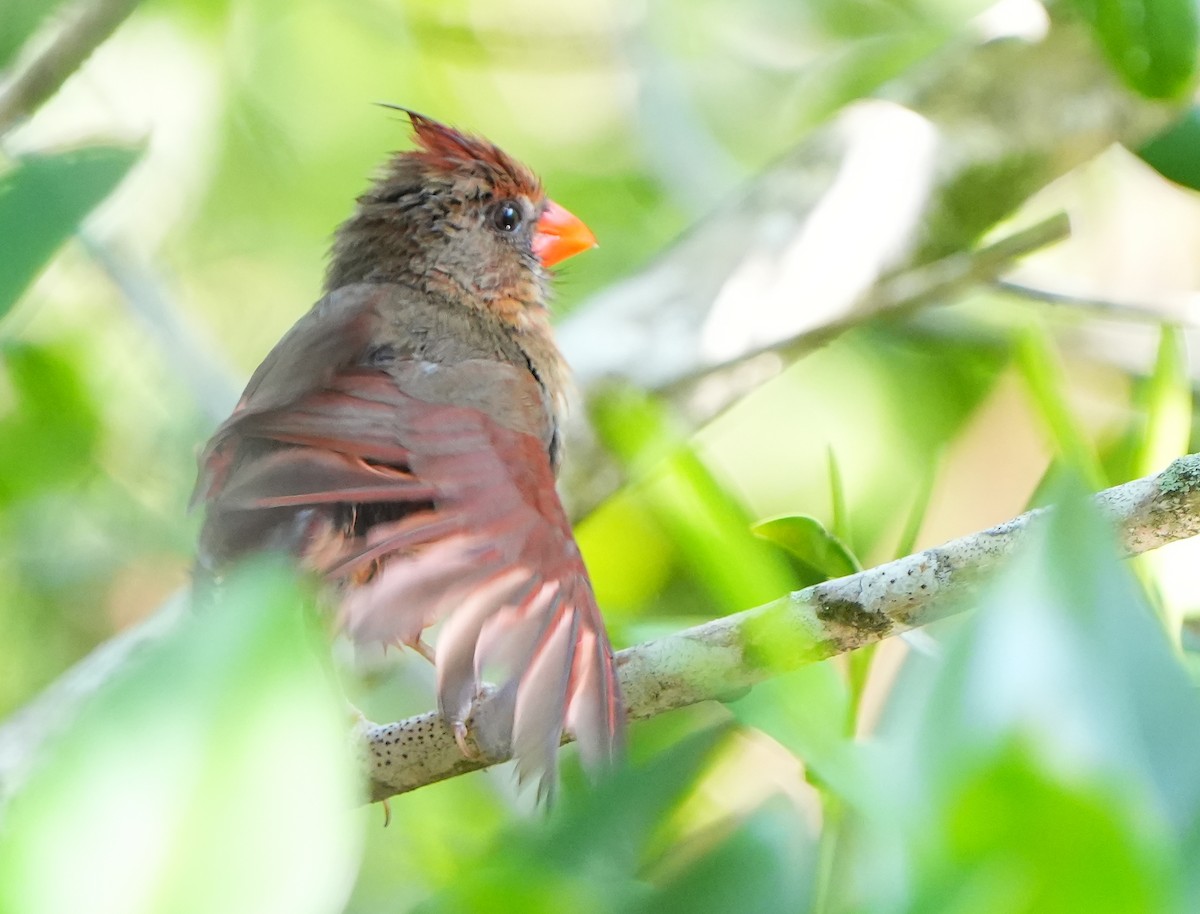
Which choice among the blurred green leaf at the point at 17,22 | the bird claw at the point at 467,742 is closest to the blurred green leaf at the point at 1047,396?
the bird claw at the point at 467,742

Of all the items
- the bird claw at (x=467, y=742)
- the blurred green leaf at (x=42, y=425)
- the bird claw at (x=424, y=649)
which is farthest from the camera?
the blurred green leaf at (x=42, y=425)

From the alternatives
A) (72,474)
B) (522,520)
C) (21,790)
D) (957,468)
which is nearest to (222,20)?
(72,474)

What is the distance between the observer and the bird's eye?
318cm

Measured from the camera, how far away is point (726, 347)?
2.74 meters

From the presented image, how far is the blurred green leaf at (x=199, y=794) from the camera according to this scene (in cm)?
76

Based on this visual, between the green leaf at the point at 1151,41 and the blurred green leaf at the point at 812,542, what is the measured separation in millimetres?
1048

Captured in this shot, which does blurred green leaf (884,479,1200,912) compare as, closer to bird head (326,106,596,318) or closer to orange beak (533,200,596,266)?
bird head (326,106,596,318)

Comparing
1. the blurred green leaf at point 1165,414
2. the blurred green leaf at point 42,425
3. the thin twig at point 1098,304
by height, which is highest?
the blurred green leaf at point 42,425

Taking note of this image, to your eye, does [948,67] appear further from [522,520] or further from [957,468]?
[522,520]

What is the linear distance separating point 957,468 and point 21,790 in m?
3.09

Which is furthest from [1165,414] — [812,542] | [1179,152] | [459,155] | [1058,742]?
[459,155]

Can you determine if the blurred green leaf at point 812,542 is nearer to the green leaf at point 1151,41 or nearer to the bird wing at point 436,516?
the bird wing at point 436,516

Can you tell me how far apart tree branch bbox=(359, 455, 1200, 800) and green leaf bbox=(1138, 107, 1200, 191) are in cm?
112

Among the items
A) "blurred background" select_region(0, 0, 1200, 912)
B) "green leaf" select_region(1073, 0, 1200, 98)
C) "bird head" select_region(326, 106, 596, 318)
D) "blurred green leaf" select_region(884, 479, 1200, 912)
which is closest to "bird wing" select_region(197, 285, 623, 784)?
"blurred background" select_region(0, 0, 1200, 912)
